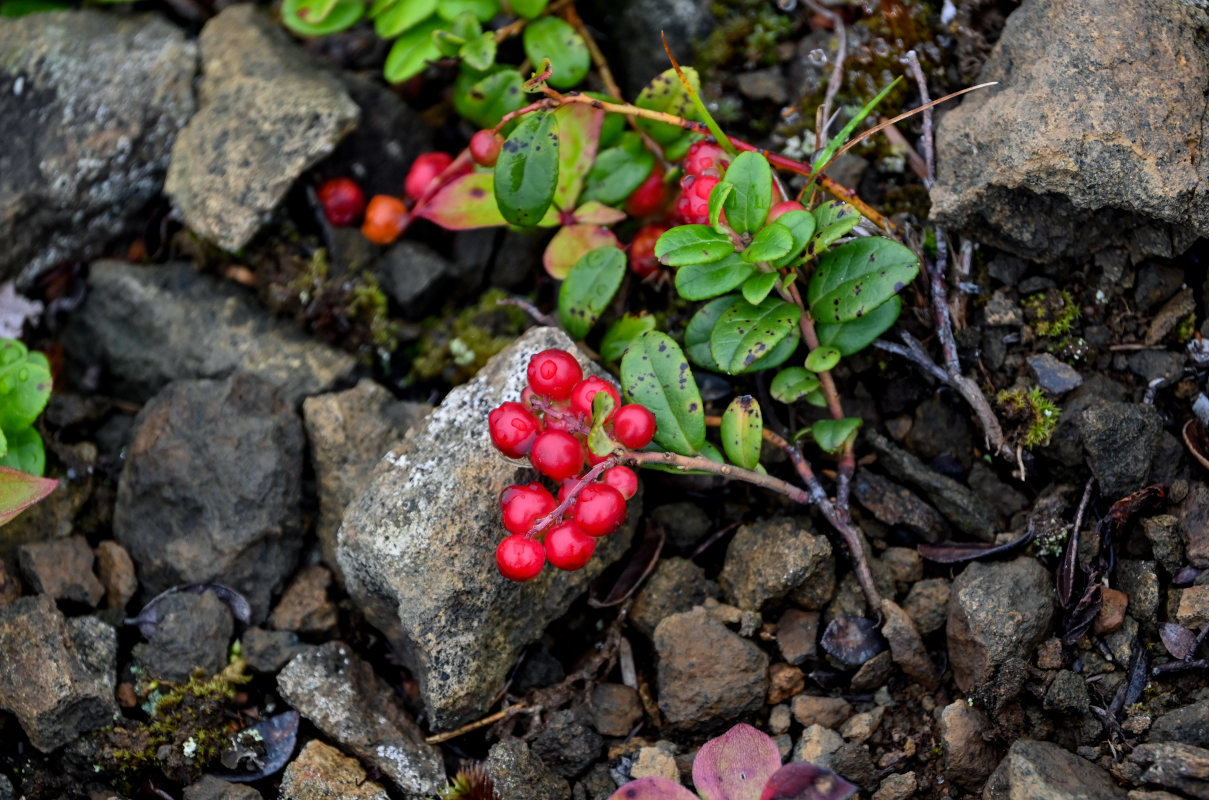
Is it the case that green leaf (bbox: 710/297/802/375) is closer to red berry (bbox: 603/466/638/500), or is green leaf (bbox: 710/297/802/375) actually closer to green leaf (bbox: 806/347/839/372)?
green leaf (bbox: 806/347/839/372)

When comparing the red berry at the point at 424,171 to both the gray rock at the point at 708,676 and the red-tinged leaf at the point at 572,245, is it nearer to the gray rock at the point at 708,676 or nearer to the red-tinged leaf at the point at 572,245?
the red-tinged leaf at the point at 572,245

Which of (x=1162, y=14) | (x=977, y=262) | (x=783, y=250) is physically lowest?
(x=977, y=262)

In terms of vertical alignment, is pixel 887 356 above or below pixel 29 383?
below

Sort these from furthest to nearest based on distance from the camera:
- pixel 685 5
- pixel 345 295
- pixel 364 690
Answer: pixel 685 5, pixel 345 295, pixel 364 690

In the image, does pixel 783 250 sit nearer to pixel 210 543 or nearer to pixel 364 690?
pixel 364 690

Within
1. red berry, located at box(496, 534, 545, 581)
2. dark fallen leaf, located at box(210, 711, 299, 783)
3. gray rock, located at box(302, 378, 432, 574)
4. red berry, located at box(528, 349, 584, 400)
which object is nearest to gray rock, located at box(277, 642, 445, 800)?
dark fallen leaf, located at box(210, 711, 299, 783)

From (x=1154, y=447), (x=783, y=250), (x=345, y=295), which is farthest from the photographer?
(x=345, y=295)

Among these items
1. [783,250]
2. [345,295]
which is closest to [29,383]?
[345,295]

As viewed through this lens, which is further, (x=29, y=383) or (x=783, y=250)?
(x=29, y=383)
